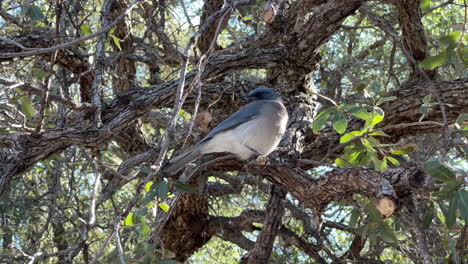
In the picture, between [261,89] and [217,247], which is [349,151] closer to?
[261,89]

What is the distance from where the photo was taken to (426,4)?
146 inches

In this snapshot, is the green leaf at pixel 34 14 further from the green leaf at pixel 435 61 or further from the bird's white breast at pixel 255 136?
the green leaf at pixel 435 61

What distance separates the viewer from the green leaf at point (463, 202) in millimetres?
2441

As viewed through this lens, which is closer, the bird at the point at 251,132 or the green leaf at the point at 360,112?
the green leaf at the point at 360,112

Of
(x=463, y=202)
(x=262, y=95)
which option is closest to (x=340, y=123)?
(x=463, y=202)

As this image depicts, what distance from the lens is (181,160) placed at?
354cm

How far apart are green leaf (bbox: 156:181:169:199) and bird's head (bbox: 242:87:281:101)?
6.85 ft

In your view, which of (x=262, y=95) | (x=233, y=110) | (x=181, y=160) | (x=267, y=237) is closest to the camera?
(x=181, y=160)

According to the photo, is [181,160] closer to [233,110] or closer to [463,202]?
[233,110]

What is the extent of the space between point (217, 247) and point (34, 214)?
7.68 feet

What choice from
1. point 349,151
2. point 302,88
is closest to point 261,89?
point 302,88

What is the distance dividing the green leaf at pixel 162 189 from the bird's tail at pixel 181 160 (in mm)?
771

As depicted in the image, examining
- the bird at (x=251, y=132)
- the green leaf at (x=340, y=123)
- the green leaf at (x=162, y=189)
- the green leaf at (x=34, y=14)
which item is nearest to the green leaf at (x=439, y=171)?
the green leaf at (x=340, y=123)

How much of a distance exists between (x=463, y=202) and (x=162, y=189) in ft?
4.68
